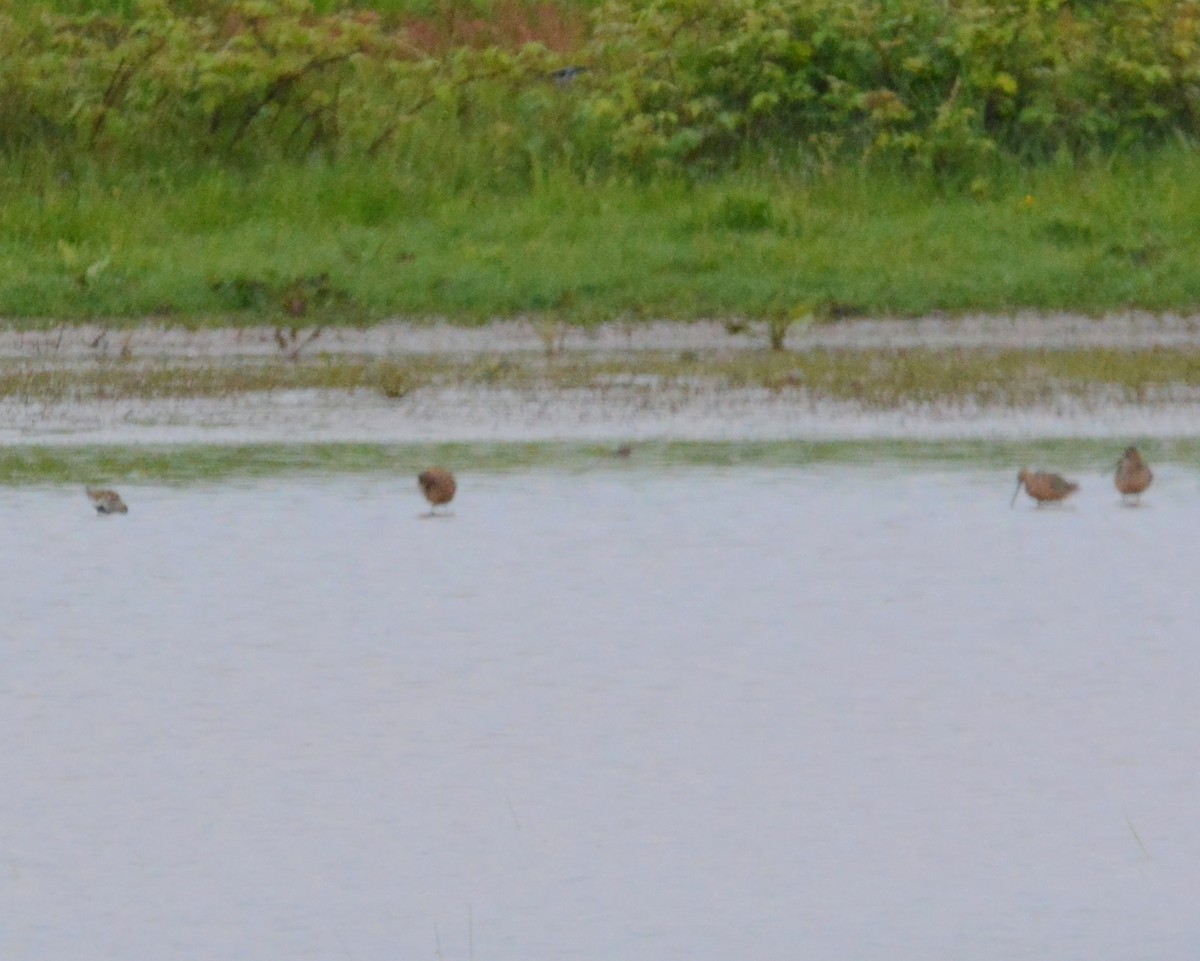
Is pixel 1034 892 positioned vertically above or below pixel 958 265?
above

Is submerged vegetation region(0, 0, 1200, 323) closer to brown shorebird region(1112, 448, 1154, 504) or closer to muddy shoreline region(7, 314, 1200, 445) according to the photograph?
muddy shoreline region(7, 314, 1200, 445)

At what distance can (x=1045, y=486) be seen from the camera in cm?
782

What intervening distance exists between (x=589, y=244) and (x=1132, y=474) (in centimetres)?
589

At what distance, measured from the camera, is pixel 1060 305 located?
12.7m

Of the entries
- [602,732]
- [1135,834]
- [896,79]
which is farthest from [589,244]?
[1135,834]

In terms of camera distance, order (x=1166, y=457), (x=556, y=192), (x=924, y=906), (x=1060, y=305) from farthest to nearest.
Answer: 1. (x=556, y=192)
2. (x=1060, y=305)
3. (x=1166, y=457)
4. (x=924, y=906)

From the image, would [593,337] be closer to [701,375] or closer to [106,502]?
[701,375]

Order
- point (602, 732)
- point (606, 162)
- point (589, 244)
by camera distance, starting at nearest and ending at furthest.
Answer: point (602, 732) < point (589, 244) < point (606, 162)

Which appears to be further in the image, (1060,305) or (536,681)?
(1060,305)

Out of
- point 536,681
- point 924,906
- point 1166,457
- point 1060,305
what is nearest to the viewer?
point 924,906

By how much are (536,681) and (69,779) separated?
110cm

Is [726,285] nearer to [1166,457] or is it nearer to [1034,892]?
[1166,457]

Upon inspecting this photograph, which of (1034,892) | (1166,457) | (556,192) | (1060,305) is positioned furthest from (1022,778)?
(556,192)

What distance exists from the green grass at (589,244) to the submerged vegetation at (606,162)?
20 mm
